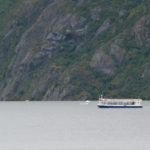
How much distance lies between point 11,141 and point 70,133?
15845 millimetres

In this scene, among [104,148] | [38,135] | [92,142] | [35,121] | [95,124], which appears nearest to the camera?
[104,148]

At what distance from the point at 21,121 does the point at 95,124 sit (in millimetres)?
23017

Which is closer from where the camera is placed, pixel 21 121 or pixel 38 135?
pixel 38 135

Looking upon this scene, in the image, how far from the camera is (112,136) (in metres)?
132

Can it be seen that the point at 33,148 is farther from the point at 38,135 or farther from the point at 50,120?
the point at 50,120

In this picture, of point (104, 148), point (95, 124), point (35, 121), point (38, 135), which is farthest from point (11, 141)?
point (35, 121)

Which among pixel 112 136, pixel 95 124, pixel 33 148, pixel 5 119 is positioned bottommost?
pixel 33 148

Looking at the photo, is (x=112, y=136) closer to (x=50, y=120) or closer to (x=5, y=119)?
(x=50, y=120)

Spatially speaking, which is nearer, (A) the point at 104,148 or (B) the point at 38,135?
(A) the point at 104,148

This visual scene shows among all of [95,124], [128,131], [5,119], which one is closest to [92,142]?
[128,131]

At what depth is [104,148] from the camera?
116188 mm

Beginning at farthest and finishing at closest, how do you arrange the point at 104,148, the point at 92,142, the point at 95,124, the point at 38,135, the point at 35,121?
the point at 35,121, the point at 95,124, the point at 38,135, the point at 92,142, the point at 104,148

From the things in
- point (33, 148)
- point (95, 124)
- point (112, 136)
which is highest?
point (95, 124)

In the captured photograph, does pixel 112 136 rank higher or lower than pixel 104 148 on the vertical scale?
higher
